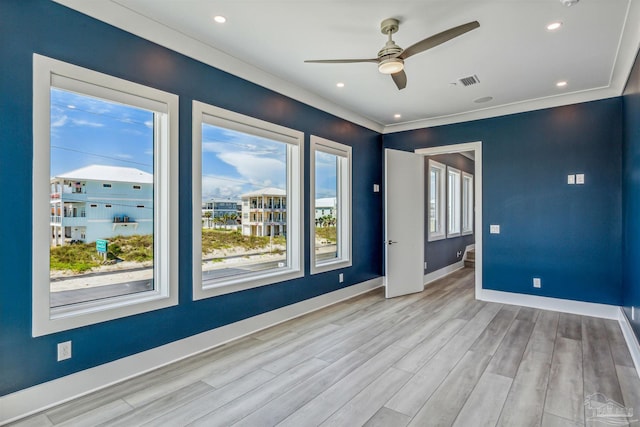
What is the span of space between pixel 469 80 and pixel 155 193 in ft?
11.8

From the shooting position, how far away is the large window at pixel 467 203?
26.6 ft

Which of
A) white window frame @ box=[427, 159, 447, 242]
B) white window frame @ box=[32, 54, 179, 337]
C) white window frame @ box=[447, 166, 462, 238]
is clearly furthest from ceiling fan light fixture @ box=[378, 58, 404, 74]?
white window frame @ box=[447, 166, 462, 238]

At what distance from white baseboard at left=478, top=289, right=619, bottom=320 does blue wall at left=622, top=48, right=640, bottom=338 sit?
391 mm

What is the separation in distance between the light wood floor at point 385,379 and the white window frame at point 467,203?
425 centimetres

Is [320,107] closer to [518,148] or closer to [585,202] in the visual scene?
[518,148]

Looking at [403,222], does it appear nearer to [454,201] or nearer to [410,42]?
[410,42]

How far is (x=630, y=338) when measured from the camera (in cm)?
321

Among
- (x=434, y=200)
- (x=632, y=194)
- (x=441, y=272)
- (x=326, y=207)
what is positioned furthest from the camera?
(x=434, y=200)

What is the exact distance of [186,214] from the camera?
300 centimetres

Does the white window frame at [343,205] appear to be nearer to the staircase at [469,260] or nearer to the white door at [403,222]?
the white door at [403,222]

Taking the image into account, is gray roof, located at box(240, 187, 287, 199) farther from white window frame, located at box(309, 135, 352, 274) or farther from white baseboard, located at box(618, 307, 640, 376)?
white baseboard, located at box(618, 307, 640, 376)

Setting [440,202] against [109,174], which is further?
[440,202]

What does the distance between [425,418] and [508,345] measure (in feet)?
5.53

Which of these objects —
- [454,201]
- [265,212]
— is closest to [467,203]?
[454,201]
